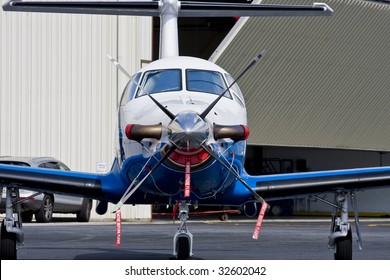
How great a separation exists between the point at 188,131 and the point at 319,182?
3886 millimetres

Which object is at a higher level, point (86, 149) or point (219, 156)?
point (86, 149)

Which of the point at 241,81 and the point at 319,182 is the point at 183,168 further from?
the point at 241,81

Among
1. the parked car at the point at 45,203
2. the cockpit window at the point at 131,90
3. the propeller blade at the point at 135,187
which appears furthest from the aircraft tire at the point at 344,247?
the parked car at the point at 45,203

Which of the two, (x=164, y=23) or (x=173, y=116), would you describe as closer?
(x=173, y=116)

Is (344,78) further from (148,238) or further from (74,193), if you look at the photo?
(74,193)

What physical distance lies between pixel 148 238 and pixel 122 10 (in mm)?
6566

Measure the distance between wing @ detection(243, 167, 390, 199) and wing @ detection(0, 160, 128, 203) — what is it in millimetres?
1937

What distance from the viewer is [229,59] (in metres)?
38.5

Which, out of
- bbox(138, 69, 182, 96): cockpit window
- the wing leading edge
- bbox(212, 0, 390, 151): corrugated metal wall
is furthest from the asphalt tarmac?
bbox(212, 0, 390, 151): corrugated metal wall

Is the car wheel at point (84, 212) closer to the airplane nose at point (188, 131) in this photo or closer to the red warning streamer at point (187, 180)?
the red warning streamer at point (187, 180)

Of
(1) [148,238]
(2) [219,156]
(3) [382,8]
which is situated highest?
(3) [382,8]

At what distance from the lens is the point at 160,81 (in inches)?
548
